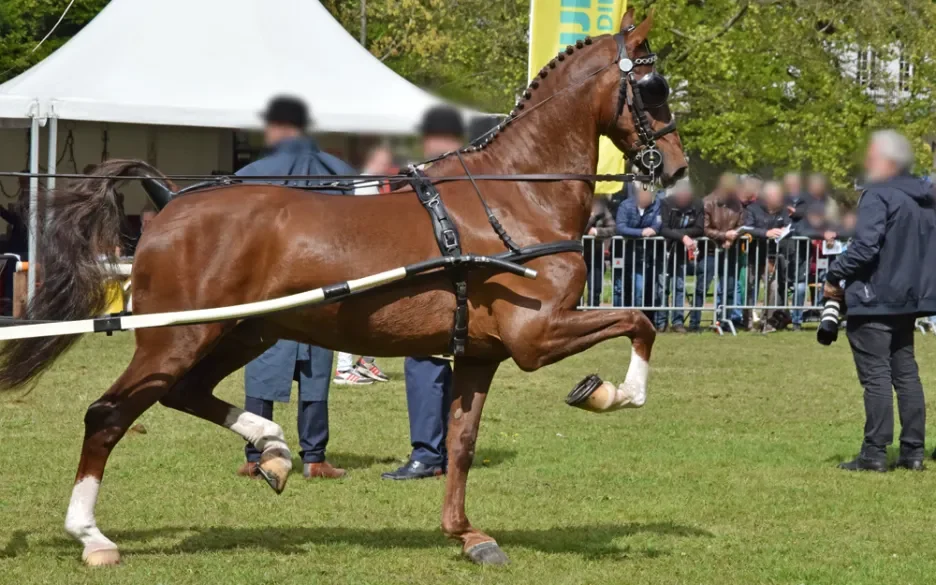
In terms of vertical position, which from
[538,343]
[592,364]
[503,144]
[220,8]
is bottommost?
[592,364]

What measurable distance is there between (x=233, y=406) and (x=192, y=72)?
10.4 meters

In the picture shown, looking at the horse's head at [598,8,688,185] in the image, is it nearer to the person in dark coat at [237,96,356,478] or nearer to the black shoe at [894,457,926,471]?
the person in dark coat at [237,96,356,478]

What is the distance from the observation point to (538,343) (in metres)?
6.29

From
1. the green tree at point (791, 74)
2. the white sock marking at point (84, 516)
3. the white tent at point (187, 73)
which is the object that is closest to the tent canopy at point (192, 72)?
the white tent at point (187, 73)

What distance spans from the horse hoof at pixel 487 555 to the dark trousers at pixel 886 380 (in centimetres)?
377

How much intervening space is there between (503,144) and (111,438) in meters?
2.37

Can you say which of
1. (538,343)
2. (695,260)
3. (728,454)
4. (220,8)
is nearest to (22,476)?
(538,343)

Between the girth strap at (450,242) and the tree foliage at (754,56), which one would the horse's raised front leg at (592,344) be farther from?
the tree foliage at (754,56)

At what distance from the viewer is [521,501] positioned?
319 inches

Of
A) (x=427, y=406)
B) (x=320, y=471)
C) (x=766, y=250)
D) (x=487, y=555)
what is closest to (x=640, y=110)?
(x=487, y=555)

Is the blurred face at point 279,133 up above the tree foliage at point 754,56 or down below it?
below

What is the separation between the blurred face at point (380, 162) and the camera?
9.94 meters

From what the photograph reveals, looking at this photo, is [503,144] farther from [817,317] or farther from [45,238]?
[817,317]

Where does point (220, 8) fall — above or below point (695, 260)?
above
